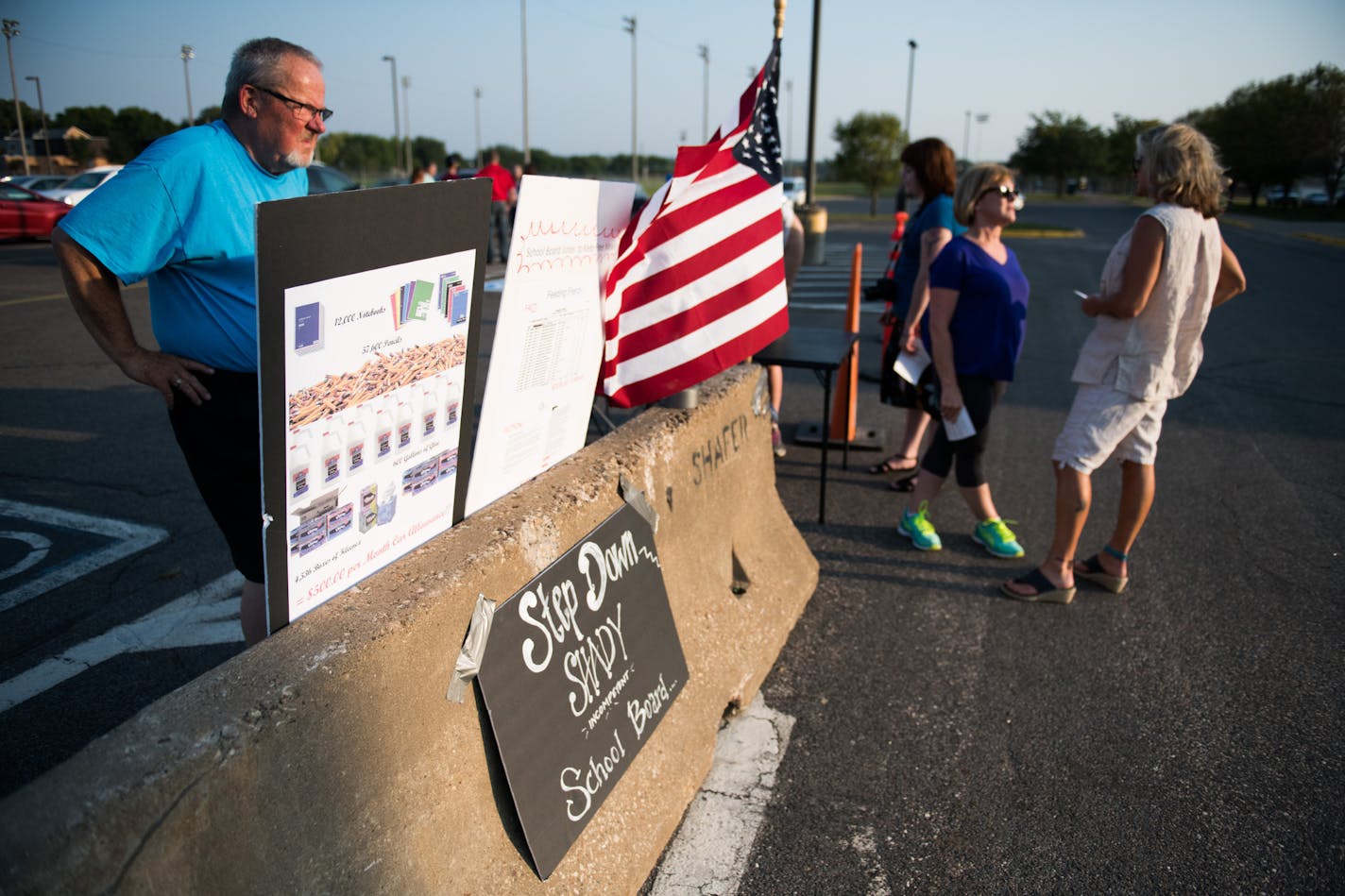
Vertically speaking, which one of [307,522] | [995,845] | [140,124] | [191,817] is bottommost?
[995,845]

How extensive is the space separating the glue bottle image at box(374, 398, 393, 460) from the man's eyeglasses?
1.04 metres

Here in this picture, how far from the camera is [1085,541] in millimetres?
4820

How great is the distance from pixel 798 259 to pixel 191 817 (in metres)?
5.30

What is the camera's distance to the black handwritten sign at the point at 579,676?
1983 millimetres

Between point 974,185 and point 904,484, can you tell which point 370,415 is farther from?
point 904,484

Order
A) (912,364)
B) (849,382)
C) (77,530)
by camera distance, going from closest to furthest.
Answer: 1. (77,530)
2. (912,364)
3. (849,382)

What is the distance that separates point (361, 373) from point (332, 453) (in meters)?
0.17

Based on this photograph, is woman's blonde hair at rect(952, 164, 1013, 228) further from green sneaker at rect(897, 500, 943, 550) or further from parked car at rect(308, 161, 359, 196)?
parked car at rect(308, 161, 359, 196)

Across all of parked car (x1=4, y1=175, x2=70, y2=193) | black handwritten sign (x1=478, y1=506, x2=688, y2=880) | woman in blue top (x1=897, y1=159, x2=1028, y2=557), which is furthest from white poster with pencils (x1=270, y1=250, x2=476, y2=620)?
parked car (x1=4, y1=175, x2=70, y2=193)

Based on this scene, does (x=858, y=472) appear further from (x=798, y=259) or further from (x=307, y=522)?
(x=307, y=522)

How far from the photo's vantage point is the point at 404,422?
201 centimetres

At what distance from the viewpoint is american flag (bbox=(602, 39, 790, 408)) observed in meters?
2.93

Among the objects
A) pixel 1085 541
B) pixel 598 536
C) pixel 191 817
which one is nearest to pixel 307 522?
pixel 191 817

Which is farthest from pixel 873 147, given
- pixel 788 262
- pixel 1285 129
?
pixel 788 262
